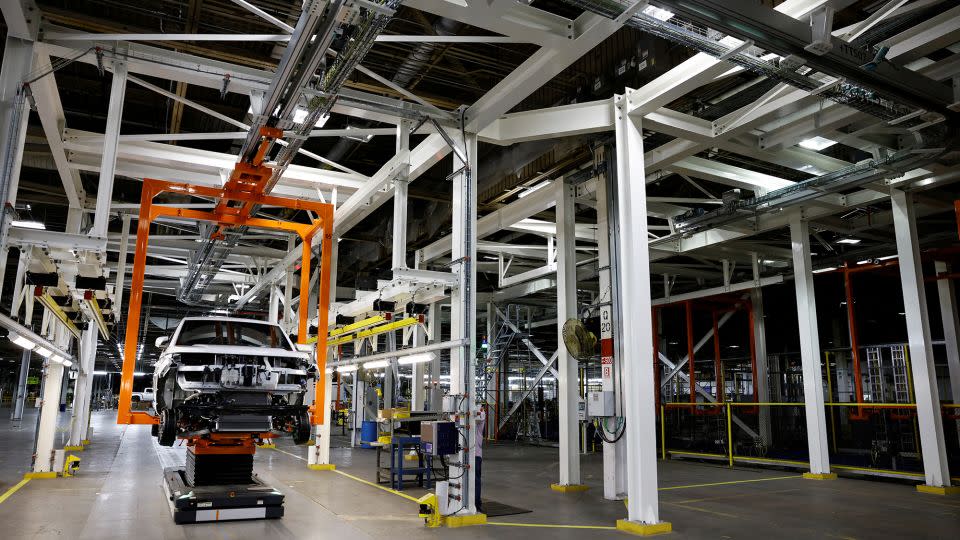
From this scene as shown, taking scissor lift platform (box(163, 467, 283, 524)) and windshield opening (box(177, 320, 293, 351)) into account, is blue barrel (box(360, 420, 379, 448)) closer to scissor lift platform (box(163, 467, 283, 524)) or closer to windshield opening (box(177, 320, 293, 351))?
scissor lift platform (box(163, 467, 283, 524))

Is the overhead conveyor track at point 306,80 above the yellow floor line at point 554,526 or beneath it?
above

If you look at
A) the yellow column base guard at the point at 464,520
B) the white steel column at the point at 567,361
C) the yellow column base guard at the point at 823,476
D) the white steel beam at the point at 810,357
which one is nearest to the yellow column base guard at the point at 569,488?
the white steel column at the point at 567,361

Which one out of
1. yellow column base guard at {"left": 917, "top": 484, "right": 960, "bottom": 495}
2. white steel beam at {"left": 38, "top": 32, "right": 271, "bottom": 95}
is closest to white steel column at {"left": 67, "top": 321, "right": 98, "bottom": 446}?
white steel beam at {"left": 38, "top": 32, "right": 271, "bottom": 95}

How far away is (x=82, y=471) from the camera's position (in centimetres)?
1224

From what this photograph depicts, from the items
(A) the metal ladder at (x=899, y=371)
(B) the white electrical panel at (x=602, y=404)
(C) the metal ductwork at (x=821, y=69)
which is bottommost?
(B) the white electrical panel at (x=602, y=404)

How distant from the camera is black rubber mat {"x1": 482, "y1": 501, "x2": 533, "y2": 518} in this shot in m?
8.74

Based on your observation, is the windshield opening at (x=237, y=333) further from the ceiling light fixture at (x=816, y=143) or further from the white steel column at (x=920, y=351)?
the white steel column at (x=920, y=351)

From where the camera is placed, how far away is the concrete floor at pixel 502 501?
24.8ft

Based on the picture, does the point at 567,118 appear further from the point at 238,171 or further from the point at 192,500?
the point at 192,500

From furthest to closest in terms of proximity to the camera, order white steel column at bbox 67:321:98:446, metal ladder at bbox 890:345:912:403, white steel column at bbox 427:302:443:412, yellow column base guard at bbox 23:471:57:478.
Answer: metal ladder at bbox 890:345:912:403
white steel column at bbox 67:321:98:446
white steel column at bbox 427:302:443:412
yellow column base guard at bbox 23:471:57:478

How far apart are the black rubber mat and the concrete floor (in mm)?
249

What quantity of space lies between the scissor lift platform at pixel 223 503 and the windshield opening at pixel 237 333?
1.91 meters

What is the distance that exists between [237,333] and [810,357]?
11.0 m

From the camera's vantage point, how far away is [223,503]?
7.99 m
